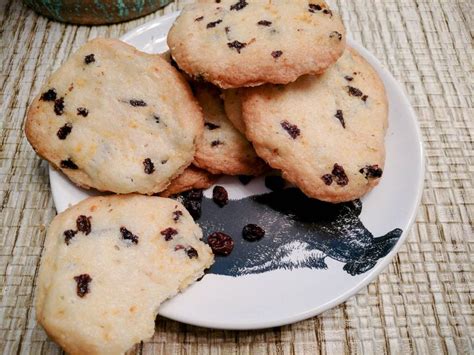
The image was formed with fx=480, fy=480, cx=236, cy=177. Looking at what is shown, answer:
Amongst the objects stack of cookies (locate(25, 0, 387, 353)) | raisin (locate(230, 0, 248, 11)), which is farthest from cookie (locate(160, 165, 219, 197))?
raisin (locate(230, 0, 248, 11))

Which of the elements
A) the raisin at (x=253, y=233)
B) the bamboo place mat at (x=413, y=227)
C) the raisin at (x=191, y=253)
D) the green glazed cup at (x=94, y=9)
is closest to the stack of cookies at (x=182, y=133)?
the raisin at (x=191, y=253)

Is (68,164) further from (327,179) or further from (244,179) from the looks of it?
(327,179)

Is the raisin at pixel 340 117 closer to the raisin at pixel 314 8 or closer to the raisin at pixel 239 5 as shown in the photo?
the raisin at pixel 314 8

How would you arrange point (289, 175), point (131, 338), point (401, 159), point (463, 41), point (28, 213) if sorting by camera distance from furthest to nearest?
point (463, 41)
point (28, 213)
point (401, 159)
point (289, 175)
point (131, 338)

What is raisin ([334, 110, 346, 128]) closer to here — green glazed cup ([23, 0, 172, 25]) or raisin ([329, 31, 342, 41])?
raisin ([329, 31, 342, 41])

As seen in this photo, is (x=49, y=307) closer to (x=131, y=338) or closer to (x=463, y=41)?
(x=131, y=338)

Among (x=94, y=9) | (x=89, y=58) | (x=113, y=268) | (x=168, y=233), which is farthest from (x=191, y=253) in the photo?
(x=94, y=9)

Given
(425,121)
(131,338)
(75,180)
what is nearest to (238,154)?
(75,180)
